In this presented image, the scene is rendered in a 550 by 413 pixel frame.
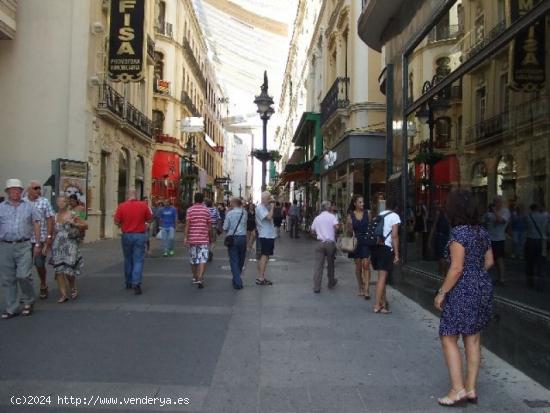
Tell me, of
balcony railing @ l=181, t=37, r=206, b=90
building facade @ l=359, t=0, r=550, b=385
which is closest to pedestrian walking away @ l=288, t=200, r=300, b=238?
building facade @ l=359, t=0, r=550, b=385

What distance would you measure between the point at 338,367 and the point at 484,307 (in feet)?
5.16

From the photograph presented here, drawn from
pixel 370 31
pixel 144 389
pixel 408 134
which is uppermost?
pixel 370 31

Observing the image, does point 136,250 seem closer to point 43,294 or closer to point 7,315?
point 43,294

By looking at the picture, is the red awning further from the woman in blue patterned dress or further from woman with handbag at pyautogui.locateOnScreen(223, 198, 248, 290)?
the woman in blue patterned dress

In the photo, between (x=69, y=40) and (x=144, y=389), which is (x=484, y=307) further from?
(x=69, y=40)

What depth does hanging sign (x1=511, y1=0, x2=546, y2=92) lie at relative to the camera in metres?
5.56

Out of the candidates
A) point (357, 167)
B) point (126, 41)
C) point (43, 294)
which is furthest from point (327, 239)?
point (126, 41)

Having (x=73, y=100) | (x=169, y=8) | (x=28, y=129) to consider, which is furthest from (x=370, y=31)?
(x=169, y=8)

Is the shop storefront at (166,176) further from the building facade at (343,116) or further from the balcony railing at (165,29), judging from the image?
the building facade at (343,116)

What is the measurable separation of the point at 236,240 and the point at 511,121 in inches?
206

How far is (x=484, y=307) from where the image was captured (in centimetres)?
423

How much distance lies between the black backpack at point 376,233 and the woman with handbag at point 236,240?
2.66m

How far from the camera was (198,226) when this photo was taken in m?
10.3

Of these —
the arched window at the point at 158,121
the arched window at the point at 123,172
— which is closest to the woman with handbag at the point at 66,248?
the arched window at the point at 123,172
